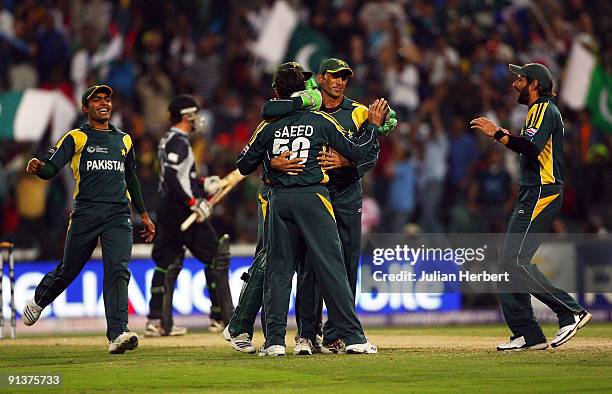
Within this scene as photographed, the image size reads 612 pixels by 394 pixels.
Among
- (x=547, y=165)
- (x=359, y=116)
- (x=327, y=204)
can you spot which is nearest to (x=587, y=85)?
(x=547, y=165)

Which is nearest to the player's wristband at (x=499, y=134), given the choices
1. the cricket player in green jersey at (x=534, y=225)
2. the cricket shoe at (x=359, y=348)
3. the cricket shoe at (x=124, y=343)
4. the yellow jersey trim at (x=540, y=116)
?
the cricket player in green jersey at (x=534, y=225)

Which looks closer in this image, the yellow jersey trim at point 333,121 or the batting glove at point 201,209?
the yellow jersey trim at point 333,121

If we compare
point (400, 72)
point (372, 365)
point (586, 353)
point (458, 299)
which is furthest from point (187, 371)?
point (400, 72)

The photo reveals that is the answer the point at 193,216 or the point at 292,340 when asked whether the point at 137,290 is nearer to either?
the point at 193,216

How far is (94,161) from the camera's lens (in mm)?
13055

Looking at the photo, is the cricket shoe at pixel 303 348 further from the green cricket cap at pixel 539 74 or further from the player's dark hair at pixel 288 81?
the green cricket cap at pixel 539 74

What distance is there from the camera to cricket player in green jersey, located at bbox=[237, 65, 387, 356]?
1177 cm

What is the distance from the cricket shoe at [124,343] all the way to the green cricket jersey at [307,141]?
7.55ft

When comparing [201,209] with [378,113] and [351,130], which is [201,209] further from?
[378,113]

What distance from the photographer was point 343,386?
9680mm

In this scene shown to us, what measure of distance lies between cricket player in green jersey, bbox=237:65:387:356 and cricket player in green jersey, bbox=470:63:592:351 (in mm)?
1499

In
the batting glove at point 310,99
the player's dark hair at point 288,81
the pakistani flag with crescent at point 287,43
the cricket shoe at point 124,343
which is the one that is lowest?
the cricket shoe at point 124,343

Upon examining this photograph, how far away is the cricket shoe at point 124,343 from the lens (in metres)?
12.8

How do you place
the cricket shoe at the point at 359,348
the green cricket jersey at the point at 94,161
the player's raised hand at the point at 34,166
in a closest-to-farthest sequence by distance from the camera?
the cricket shoe at the point at 359,348 < the player's raised hand at the point at 34,166 < the green cricket jersey at the point at 94,161
